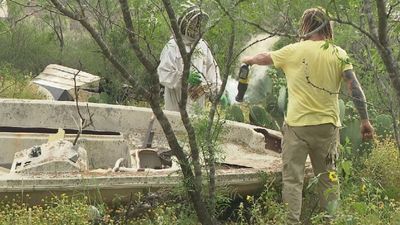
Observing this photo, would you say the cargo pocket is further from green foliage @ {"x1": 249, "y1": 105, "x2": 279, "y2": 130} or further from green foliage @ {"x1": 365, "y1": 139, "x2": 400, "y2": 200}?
green foliage @ {"x1": 249, "y1": 105, "x2": 279, "y2": 130}

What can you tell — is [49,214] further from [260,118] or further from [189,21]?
[260,118]

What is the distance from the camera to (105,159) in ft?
21.2

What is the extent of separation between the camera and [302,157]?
5016 millimetres

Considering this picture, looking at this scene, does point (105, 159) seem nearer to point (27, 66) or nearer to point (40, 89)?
point (40, 89)

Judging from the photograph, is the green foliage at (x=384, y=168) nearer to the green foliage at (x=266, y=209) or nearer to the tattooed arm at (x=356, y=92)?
the green foliage at (x=266, y=209)

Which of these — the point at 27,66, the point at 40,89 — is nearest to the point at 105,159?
the point at 40,89

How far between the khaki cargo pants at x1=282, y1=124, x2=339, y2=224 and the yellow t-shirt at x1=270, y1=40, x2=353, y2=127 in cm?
7

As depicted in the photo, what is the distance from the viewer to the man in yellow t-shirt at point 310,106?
480cm

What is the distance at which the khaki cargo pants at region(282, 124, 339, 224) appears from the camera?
4.93 meters

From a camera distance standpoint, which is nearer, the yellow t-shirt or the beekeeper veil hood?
the yellow t-shirt

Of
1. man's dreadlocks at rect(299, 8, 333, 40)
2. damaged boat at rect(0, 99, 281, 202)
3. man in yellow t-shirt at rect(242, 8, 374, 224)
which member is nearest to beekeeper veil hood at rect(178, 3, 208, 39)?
man in yellow t-shirt at rect(242, 8, 374, 224)

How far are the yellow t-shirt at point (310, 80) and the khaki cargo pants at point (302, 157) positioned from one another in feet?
0.22

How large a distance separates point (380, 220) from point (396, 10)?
1519mm

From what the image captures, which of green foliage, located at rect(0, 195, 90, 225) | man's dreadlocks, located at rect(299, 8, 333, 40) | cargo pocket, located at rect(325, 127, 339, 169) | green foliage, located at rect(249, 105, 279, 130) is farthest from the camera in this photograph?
green foliage, located at rect(249, 105, 279, 130)
